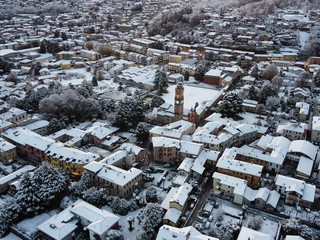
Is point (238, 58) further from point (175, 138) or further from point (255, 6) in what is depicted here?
point (255, 6)

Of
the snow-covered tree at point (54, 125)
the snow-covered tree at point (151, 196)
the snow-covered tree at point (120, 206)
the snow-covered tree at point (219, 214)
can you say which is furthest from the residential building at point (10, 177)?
the snow-covered tree at point (219, 214)

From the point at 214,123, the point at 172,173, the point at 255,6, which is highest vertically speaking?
the point at 255,6

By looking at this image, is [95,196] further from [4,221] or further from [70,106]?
[70,106]

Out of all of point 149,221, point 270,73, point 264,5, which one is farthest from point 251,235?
point 264,5

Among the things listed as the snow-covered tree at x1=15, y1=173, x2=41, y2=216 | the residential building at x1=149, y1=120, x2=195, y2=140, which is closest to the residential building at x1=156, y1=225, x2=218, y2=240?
the snow-covered tree at x1=15, y1=173, x2=41, y2=216

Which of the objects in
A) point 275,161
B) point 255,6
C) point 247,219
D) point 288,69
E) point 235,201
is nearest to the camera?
point 247,219

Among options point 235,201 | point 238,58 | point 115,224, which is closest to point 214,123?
point 235,201
